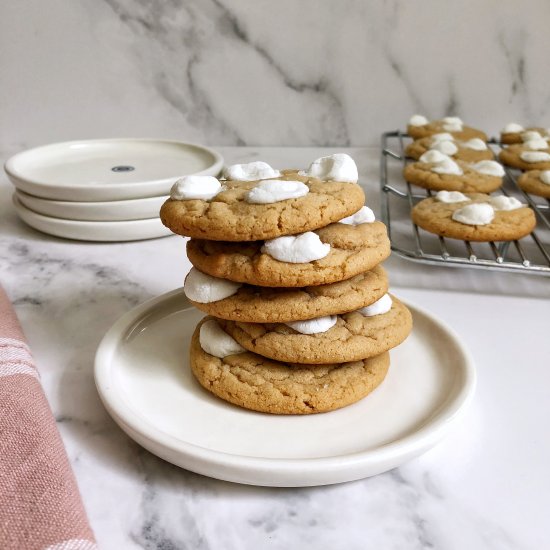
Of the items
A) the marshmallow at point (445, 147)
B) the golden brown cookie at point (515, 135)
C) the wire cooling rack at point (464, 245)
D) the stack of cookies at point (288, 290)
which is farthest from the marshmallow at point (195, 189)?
the golden brown cookie at point (515, 135)

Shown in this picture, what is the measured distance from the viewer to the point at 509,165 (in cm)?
154

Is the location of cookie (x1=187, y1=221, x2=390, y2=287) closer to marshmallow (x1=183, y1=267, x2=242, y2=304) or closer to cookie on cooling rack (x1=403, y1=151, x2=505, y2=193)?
marshmallow (x1=183, y1=267, x2=242, y2=304)

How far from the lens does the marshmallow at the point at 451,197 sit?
4.04 feet

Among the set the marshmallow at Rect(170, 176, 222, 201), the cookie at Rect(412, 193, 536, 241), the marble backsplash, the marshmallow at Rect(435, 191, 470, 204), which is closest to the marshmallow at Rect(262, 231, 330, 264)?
the marshmallow at Rect(170, 176, 222, 201)

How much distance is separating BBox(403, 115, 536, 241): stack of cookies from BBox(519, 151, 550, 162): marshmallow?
2.7 inches

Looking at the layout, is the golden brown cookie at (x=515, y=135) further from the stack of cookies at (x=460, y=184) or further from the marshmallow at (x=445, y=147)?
the marshmallow at (x=445, y=147)

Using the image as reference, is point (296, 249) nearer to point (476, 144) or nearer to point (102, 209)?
point (102, 209)

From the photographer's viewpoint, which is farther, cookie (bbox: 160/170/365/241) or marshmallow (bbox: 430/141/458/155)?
marshmallow (bbox: 430/141/458/155)

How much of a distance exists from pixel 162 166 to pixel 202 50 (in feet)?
1.51

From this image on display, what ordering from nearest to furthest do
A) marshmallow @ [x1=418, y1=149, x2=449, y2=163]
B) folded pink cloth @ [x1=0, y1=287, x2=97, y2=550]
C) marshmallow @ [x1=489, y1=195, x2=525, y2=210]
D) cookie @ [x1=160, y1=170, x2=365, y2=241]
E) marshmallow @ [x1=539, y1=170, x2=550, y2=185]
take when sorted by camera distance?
folded pink cloth @ [x1=0, y1=287, x2=97, y2=550] < cookie @ [x1=160, y1=170, x2=365, y2=241] < marshmallow @ [x1=489, y1=195, x2=525, y2=210] < marshmallow @ [x1=539, y1=170, x2=550, y2=185] < marshmallow @ [x1=418, y1=149, x2=449, y2=163]

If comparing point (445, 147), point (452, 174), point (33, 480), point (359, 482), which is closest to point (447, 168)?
point (452, 174)

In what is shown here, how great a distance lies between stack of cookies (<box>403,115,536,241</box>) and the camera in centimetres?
113

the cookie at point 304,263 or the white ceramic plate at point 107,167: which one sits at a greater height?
the cookie at point 304,263

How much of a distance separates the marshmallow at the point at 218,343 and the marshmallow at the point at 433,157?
0.81m
